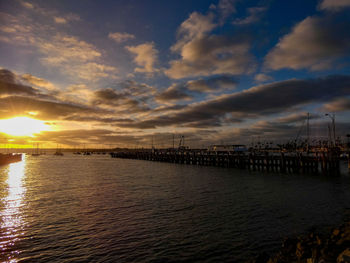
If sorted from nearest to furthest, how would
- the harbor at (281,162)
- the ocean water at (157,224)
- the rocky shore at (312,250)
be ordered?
1. the rocky shore at (312,250)
2. the ocean water at (157,224)
3. the harbor at (281,162)

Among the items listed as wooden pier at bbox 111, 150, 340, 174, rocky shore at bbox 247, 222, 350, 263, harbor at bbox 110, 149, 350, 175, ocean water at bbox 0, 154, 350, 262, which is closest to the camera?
rocky shore at bbox 247, 222, 350, 263

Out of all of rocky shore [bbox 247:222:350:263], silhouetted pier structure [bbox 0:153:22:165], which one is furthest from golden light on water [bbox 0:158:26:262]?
silhouetted pier structure [bbox 0:153:22:165]

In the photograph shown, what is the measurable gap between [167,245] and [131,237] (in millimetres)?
2495

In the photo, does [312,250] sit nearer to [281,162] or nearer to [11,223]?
[11,223]

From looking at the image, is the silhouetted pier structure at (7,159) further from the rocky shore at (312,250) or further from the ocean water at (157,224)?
the rocky shore at (312,250)

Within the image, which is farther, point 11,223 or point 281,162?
point 281,162

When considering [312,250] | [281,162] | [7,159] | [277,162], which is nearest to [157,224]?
[312,250]

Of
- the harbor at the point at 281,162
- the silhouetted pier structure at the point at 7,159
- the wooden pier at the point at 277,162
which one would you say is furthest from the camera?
the silhouetted pier structure at the point at 7,159

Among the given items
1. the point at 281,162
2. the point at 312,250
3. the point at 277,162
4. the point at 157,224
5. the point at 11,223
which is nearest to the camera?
the point at 312,250

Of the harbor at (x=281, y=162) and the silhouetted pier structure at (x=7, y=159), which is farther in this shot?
the silhouetted pier structure at (x=7, y=159)

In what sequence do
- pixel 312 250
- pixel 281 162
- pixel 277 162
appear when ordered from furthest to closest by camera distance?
pixel 277 162 → pixel 281 162 → pixel 312 250

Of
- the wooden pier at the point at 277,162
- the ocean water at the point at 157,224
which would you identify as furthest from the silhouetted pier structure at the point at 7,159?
the ocean water at the point at 157,224

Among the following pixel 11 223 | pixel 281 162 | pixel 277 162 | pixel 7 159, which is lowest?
pixel 277 162

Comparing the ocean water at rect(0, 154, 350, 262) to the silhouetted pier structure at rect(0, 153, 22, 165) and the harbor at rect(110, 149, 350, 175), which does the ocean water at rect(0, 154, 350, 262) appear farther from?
the silhouetted pier structure at rect(0, 153, 22, 165)
